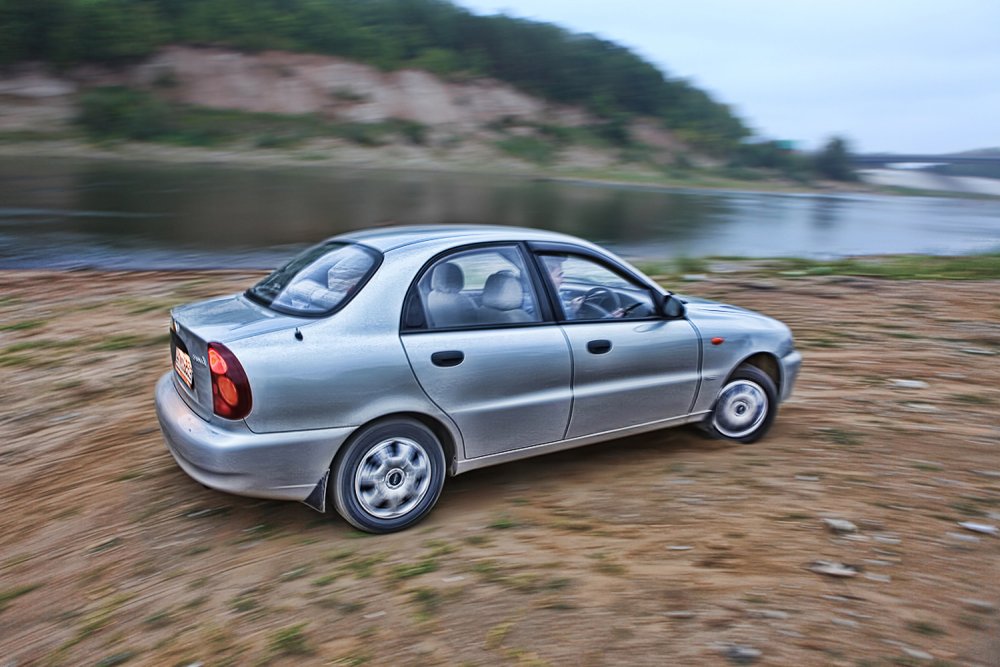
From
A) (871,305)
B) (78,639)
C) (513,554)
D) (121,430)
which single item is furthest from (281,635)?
(871,305)

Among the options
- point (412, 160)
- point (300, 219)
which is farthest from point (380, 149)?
point (300, 219)

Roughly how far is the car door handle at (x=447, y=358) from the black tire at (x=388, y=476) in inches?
12.8

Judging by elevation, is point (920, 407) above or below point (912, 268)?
below

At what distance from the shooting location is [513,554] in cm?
409

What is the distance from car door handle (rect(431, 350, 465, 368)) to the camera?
167 inches

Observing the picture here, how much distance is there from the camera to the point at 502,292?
15.3 ft

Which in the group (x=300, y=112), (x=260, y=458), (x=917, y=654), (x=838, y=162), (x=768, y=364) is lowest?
(x=917, y=654)

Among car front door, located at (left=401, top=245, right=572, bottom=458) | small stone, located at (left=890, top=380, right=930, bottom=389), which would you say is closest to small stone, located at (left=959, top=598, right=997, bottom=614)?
car front door, located at (left=401, top=245, right=572, bottom=458)

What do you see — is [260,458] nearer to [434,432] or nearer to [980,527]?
[434,432]

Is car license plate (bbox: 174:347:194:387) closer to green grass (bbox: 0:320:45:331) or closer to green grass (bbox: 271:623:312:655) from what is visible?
green grass (bbox: 271:623:312:655)

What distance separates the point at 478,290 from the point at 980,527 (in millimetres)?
2875

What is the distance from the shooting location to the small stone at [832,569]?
390 centimetres

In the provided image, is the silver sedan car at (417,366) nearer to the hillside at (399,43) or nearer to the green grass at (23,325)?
the green grass at (23,325)

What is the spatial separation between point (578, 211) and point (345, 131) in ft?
117
